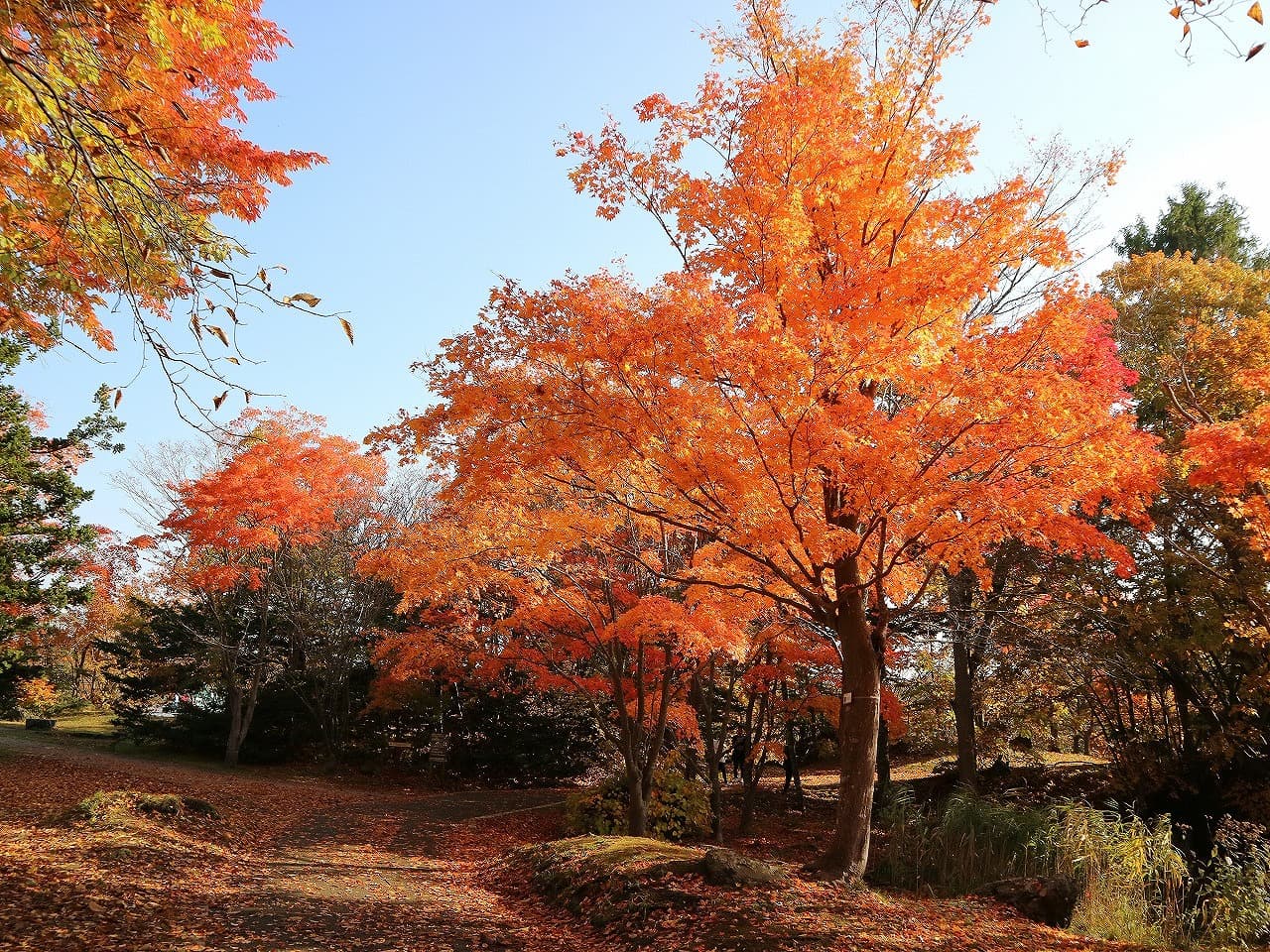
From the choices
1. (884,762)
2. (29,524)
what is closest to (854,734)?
Result: (884,762)

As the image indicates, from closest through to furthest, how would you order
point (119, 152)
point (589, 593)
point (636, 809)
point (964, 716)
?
point (119, 152) → point (636, 809) → point (589, 593) → point (964, 716)

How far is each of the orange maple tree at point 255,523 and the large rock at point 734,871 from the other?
12229mm

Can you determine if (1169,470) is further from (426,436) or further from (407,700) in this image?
(407,700)

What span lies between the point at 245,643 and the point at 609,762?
11.3 meters

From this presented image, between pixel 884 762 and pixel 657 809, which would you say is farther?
pixel 884 762

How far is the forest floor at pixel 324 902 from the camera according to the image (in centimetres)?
543

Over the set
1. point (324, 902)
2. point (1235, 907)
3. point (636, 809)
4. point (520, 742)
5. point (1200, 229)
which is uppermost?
point (1200, 229)

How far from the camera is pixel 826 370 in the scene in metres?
6.20

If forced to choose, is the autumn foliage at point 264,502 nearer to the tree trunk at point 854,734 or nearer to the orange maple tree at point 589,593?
the orange maple tree at point 589,593

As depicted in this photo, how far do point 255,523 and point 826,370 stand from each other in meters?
16.3

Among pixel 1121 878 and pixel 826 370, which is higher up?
pixel 826 370

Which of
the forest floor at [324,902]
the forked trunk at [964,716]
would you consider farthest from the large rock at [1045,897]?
the forked trunk at [964,716]

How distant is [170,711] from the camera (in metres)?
22.0

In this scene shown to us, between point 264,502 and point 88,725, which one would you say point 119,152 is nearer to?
point 264,502
